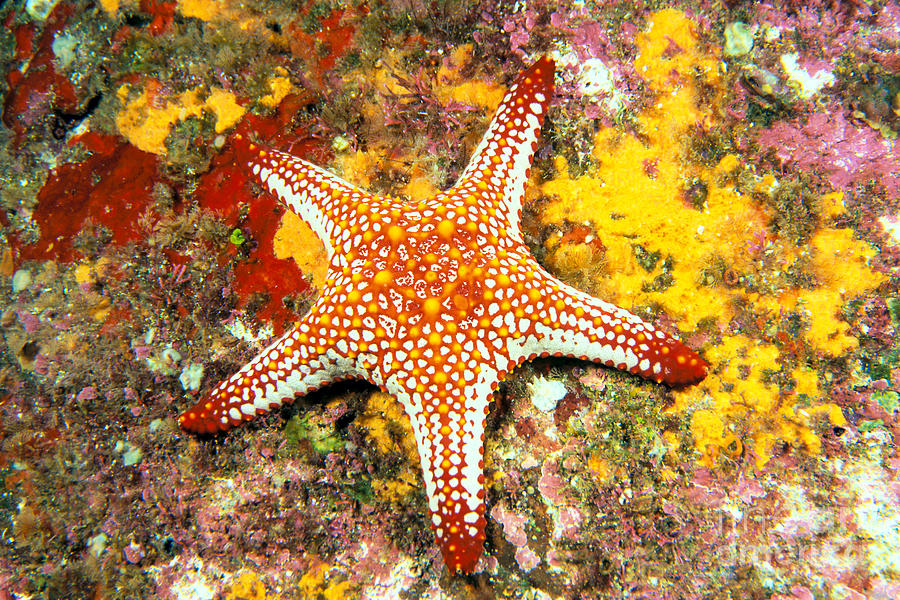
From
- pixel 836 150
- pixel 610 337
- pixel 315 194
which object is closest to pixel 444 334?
pixel 610 337

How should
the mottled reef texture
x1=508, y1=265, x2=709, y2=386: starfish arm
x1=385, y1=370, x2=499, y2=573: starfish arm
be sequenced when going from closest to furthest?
1. x1=385, y1=370, x2=499, y2=573: starfish arm
2. x1=508, y1=265, x2=709, y2=386: starfish arm
3. the mottled reef texture

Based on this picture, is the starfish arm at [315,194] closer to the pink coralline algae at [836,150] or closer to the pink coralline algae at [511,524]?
the pink coralline algae at [511,524]

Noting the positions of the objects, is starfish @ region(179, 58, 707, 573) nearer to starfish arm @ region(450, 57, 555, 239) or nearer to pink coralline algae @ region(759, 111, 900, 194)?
starfish arm @ region(450, 57, 555, 239)

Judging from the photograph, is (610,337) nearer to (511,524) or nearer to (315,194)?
(511,524)

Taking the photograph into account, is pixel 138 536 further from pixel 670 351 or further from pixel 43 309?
pixel 670 351

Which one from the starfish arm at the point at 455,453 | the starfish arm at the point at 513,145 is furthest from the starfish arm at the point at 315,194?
the starfish arm at the point at 455,453

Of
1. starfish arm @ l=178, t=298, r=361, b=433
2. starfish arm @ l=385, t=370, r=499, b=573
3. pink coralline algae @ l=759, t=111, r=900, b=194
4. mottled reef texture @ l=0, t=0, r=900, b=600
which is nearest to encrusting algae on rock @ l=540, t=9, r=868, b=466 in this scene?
mottled reef texture @ l=0, t=0, r=900, b=600
